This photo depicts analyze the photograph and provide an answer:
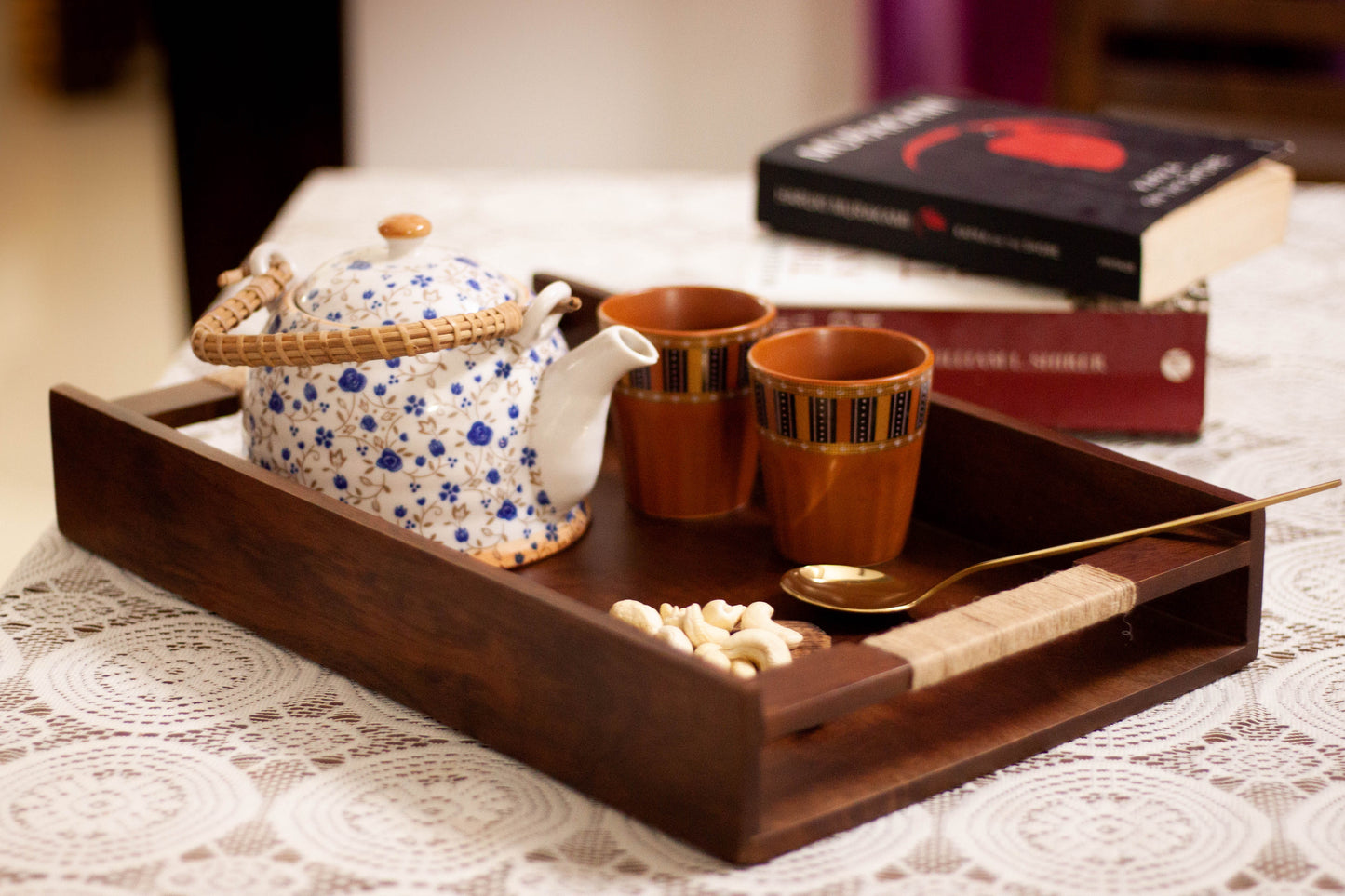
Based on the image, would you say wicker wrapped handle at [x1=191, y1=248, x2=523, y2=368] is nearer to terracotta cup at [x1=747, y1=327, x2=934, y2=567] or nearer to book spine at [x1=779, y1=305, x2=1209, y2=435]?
terracotta cup at [x1=747, y1=327, x2=934, y2=567]

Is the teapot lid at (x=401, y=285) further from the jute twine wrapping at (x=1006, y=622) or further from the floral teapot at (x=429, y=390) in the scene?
the jute twine wrapping at (x=1006, y=622)

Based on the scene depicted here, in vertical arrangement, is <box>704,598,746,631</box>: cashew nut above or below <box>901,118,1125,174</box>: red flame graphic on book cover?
below

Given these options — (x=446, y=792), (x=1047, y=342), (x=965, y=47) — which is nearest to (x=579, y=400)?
(x=446, y=792)

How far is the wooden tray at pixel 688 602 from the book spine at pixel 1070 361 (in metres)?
0.17

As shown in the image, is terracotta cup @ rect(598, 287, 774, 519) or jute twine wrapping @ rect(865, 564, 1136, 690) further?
terracotta cup @ rect(598, 287, 774, 519)

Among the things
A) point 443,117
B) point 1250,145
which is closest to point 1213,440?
point 1250,145

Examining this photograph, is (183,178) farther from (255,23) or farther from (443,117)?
(443,117)

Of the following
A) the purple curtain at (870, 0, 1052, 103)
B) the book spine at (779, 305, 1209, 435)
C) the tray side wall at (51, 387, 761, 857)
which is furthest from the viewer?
the purple curtain at (870, 0, 1052, 103)

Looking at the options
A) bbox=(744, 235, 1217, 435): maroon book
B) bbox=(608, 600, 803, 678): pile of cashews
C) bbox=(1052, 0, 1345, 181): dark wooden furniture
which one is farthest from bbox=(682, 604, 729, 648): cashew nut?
bbox=(1052, 0, 1345, 181): dark wooden furniture

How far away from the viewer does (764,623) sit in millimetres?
558

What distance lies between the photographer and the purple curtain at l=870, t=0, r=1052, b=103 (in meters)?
2.08

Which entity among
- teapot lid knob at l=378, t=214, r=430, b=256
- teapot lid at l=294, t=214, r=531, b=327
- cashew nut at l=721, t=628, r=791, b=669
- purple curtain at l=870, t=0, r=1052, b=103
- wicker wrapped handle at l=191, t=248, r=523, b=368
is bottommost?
cashew nut at l=721, t=628, r=791, b=669

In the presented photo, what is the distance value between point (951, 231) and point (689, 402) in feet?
0.97

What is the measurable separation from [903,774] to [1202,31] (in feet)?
5.83
